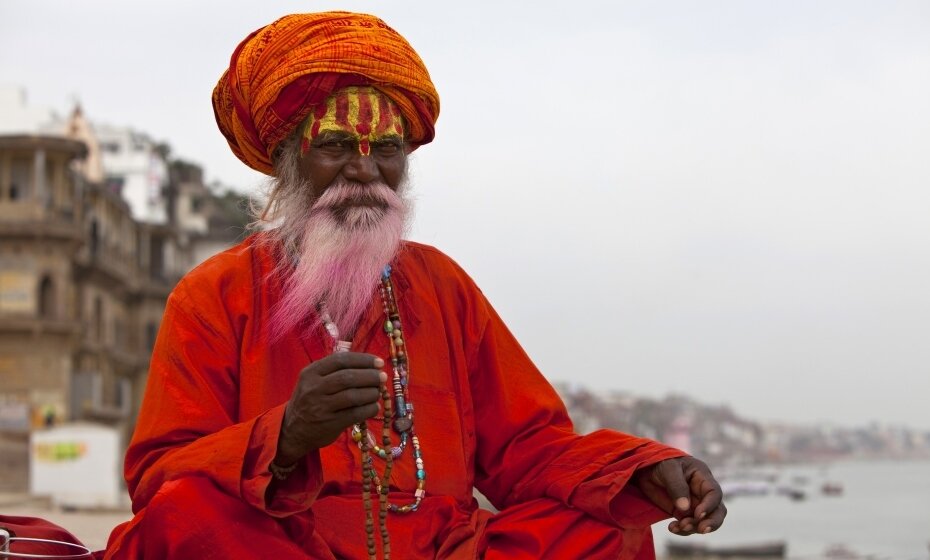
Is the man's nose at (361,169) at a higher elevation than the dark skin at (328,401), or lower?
higher

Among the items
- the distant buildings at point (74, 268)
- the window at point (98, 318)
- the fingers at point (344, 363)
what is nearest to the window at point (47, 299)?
the distant buildings at point (74, 268)

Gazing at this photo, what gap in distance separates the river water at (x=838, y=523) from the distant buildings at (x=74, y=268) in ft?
52.5

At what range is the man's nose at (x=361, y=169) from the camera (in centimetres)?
342

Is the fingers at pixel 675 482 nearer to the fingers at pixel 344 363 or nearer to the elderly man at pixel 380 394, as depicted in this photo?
the elderly man at pixel 380 394

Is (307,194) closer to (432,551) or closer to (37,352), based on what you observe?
(432,551)

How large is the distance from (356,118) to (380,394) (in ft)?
→ 2.91

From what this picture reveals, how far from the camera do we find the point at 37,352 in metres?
32.8

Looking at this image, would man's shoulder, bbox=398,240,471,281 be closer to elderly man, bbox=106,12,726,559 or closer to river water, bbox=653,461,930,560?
elderly man, bbox=106,12,726,559

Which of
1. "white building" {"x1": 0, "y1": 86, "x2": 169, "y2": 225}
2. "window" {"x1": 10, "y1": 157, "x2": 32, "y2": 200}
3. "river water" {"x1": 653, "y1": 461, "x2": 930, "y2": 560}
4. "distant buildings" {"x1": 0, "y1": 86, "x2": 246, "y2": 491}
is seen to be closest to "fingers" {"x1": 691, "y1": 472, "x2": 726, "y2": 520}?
"river water" {"x1": 653, "y1": 461, "x2": 930, "y2": 560}

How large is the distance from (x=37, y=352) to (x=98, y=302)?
5.36 metres

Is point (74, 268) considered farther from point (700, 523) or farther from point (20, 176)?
point (700, 523)

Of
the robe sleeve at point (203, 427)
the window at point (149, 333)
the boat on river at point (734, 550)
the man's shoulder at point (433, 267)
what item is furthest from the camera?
the window at point (149, 333)

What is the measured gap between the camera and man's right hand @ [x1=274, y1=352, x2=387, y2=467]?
2.57 meters

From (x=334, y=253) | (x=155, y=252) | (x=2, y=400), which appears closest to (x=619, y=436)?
(x=334, y=253)
